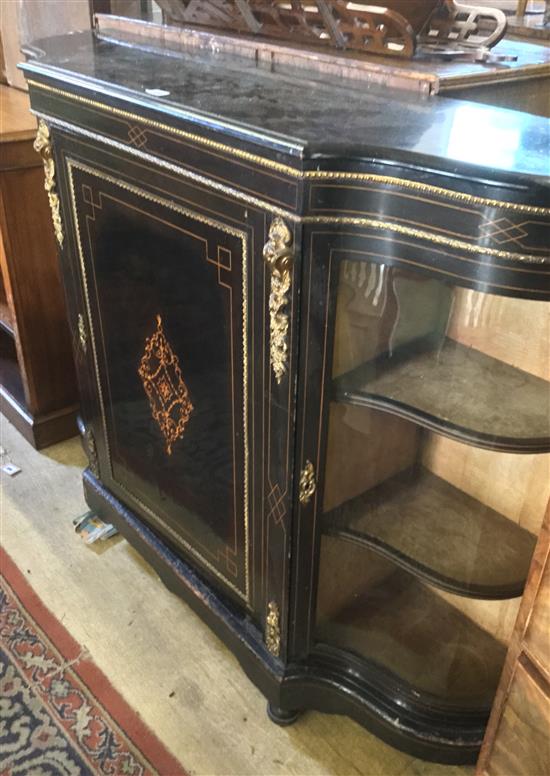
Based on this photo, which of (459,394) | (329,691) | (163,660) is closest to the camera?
(459,394)

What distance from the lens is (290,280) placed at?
2.49 ft

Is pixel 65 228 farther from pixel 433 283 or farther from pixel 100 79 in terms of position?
pixel 433 283

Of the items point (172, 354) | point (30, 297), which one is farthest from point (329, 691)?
point (30, 297)

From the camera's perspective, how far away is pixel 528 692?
746 mm

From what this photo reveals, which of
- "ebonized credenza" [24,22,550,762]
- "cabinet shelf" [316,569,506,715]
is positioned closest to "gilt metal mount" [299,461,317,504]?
"ebonized credenza" [24,22,550,762]

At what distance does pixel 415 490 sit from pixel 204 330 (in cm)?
38

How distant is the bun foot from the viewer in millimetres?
1110

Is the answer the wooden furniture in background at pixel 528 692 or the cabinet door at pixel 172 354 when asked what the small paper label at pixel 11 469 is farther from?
the wooden furniture in background at pixel 528 692

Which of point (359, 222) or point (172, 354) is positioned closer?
point (359, 222)

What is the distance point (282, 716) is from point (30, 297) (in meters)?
1.03

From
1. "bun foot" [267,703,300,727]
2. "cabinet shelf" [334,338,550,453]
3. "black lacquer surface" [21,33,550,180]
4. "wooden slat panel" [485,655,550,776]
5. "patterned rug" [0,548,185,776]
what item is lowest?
"patterned rug" [0,548,185,776]

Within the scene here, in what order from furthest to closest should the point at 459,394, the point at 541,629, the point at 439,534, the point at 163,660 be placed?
the point at 163,660
the point at 439,534
the point at 459,394
the point at 541,629

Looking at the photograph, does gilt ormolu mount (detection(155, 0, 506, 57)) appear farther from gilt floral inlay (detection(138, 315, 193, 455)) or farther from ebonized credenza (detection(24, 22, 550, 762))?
gilt floral inlay (detection(138, 315, 193, 455))

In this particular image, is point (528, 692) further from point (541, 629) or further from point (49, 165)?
point (49, 165)
